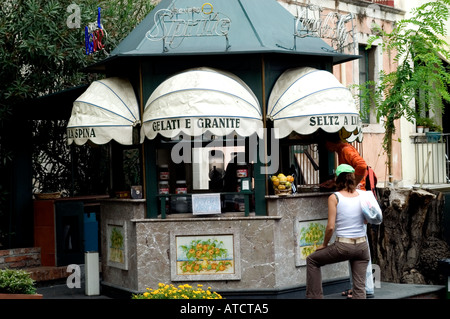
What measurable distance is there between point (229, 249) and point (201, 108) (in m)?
1.88

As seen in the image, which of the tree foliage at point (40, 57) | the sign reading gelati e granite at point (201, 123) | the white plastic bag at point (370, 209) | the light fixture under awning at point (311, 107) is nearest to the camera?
the white plastic bag at point (370, 209)

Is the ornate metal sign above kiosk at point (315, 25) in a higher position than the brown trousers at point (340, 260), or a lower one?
higher

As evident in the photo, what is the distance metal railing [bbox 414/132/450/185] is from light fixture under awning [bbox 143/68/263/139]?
1327 cm

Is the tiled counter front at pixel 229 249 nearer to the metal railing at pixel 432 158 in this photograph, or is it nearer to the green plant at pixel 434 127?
the metal railing at pixel 432 158

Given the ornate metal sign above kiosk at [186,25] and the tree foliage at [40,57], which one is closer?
the ornate metal sign above kiosk at [186,25]

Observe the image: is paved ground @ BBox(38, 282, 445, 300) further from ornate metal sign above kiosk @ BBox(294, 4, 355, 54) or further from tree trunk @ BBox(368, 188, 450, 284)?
ornate metal sign above kiosk @ BBox(294, 4, 355, 54)

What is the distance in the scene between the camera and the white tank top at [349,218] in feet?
30.5

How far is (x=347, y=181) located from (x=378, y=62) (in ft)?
40.7

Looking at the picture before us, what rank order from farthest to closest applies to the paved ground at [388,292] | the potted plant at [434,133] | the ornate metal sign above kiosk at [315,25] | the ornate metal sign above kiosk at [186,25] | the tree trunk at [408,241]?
the potted plant at [434,133] → the tree trunk at [408,241] → the paved ground at [388,292] → the ornate metal sign above kiosk at [315,25] → the ornate metal sign above kiosk at [186,25]

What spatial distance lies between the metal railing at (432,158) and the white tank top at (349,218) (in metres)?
13.5

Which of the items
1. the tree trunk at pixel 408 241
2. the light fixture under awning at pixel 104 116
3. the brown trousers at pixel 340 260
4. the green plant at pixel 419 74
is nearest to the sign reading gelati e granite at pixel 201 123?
the light fixture under awning at pixel 104 116

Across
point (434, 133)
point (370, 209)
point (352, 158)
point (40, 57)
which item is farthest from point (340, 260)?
point (434, 133)

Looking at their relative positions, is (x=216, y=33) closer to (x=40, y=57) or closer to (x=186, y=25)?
(x=186, y=25)
